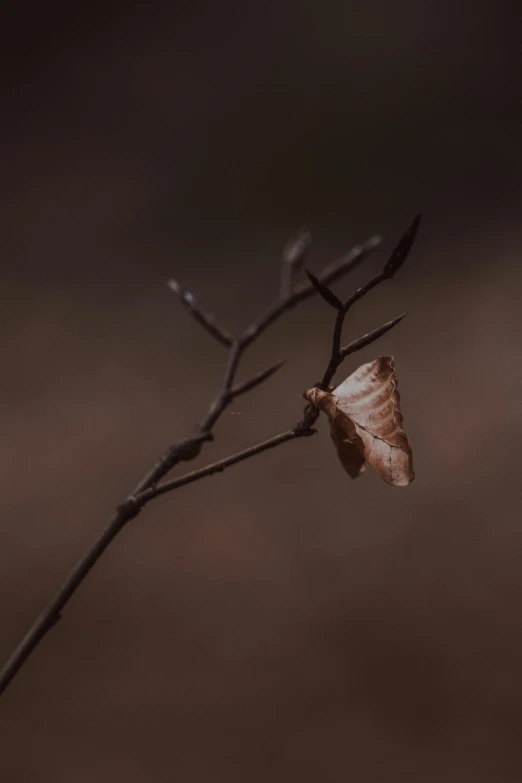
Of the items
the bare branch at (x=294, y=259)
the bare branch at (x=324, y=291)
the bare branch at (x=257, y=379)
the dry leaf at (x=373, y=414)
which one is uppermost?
the bare branch at (x=294, y=259)

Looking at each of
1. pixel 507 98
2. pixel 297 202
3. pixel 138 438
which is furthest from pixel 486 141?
pixel 138 438

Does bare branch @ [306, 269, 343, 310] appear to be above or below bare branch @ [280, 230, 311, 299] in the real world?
below

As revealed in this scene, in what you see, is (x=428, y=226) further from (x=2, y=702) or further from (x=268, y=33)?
(x=2, y=702)

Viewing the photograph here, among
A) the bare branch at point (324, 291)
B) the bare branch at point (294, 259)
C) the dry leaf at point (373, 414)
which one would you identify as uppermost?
the bare branch at point (294, 259)

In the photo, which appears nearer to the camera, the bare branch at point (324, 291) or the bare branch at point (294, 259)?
the bare branch at point (324, 291)

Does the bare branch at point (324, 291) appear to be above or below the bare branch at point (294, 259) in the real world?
below

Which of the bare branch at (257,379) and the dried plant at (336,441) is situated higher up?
the bare branch at (257,379)

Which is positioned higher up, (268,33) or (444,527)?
(268,33)

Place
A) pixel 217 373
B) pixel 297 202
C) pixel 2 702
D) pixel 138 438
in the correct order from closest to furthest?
1. pixel 2 702
2. pixel 138 438
3. pixel 217 373
4. pixel 297 202
